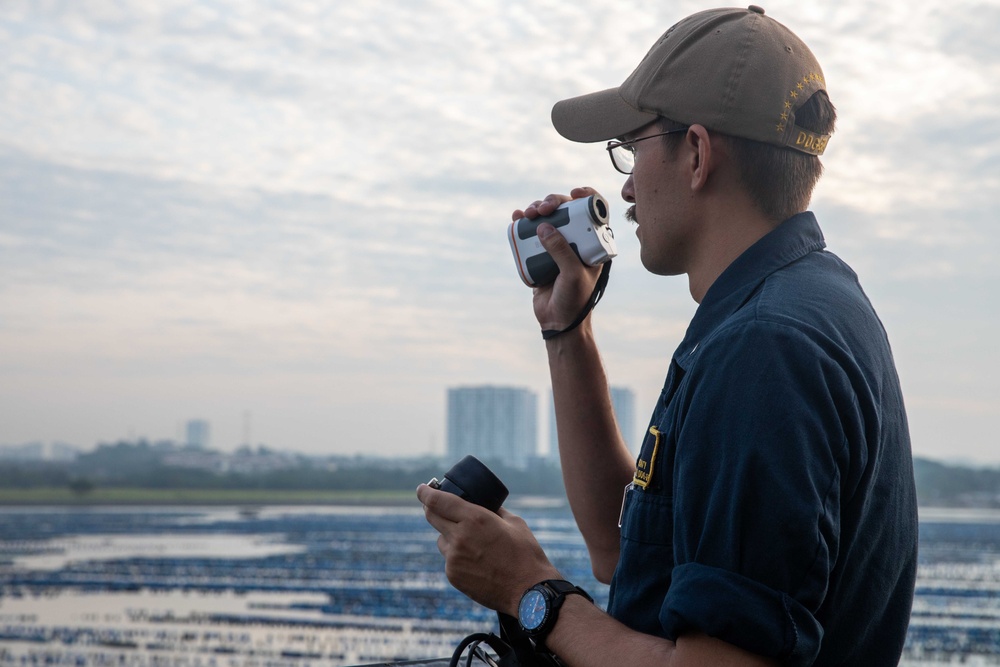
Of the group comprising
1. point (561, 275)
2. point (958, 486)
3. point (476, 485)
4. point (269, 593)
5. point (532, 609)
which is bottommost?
point (269, 593)

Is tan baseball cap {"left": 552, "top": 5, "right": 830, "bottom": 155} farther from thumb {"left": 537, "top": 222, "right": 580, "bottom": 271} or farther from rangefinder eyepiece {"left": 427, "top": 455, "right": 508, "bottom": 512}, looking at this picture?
rangefinder eyepiece {"left": 427, "top": 455, "right": 508, "bottom": 512}

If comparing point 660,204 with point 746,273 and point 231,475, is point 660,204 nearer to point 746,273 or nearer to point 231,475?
point 746,273

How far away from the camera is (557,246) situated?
7.16ft

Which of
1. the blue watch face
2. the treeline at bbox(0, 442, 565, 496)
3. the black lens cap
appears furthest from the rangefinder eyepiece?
the treeline at bbox(0, 442, 565, 496)

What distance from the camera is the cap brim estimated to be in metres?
1.70

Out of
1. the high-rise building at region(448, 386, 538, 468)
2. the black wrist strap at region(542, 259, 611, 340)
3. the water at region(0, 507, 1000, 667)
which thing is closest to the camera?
the black wrist strap at region(542, 259, 611, 340)

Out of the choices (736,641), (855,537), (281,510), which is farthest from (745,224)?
(281,510)

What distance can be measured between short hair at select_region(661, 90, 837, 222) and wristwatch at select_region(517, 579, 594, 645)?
680mm

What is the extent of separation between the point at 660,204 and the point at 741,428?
53 cm

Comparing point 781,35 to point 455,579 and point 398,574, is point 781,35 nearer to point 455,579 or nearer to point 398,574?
point 455,579

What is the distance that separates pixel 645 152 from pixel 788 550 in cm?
75

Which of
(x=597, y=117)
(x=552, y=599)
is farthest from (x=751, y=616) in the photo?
(x=597, y=117)

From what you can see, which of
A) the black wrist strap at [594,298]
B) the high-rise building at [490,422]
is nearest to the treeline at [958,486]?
the high-rise building at [490,422]

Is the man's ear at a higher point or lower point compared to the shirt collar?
higher
